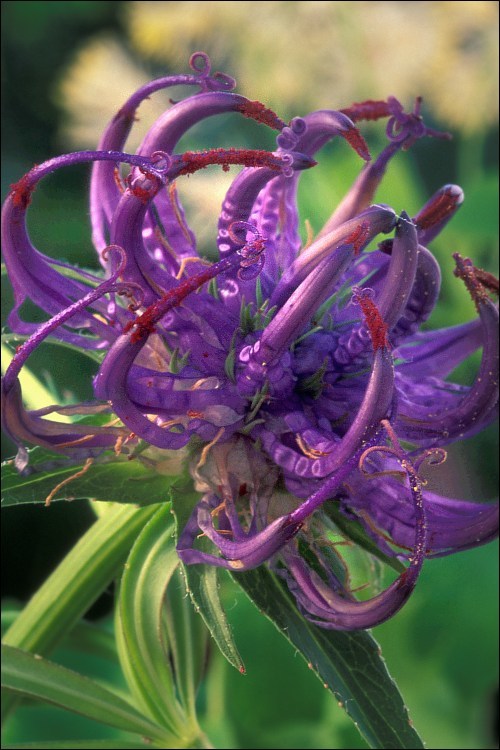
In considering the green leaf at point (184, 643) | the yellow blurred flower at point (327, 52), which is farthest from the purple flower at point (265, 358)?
the yellow blurred flower at point (327, 52)

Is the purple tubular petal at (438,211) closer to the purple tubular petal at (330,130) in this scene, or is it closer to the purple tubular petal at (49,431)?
the purple tubular petal at (330,130)

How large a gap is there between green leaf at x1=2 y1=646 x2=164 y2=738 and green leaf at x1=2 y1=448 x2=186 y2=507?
0.59 ft

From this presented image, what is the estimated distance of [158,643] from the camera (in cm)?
70

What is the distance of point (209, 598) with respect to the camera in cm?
52

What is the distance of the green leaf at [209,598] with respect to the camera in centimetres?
49

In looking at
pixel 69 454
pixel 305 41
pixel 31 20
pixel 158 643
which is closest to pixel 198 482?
pixel 69 454

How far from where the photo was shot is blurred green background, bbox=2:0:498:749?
3.28 feet

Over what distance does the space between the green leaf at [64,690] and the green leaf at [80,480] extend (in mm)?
179

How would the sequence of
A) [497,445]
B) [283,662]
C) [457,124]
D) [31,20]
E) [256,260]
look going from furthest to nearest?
[31,20], [457,124], [497,445], [283,662], [256,260]

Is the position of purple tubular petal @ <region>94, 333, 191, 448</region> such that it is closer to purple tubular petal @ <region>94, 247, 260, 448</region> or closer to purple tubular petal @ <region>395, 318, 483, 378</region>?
purple tubular petal @ <region>94, 247, 260, 448</region>

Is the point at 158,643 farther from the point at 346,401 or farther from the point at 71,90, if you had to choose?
the point at 71,90

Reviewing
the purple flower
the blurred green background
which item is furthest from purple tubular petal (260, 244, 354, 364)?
the blurred green background

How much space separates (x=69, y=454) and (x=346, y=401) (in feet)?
0.54

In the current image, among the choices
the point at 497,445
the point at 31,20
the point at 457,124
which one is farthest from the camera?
the point at 31,20
